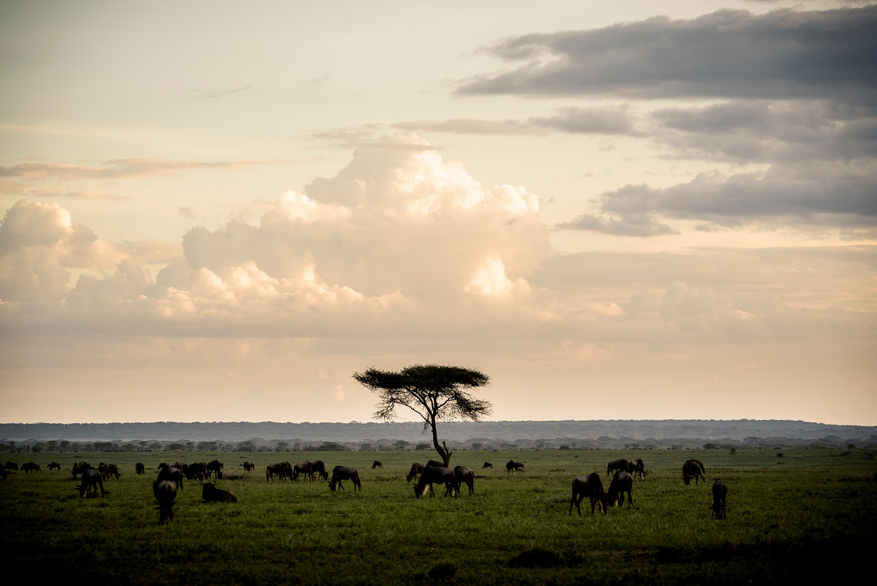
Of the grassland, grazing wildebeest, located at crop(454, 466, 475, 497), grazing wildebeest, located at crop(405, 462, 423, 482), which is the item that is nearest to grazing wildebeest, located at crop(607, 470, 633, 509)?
the grassland

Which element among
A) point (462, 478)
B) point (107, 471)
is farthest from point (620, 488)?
point (107, 471)

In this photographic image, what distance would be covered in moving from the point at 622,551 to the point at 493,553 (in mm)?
3890

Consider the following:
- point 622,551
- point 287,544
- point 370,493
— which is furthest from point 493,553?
point 370,493

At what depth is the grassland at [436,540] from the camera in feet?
61.9

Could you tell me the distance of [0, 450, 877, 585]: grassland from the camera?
18875mm

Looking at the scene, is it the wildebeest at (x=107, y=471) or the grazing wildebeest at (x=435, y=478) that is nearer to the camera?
the grazing wildebeest at (x=435, y=478)

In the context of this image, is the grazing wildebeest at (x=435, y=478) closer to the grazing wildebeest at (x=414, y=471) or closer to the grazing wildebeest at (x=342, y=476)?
the grazing wildebeest at (x=342, y=476)

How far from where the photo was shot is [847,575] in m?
18.3

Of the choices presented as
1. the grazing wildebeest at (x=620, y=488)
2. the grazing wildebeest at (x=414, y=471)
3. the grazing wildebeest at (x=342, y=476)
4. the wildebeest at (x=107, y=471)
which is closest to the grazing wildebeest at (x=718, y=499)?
the grazing wildebeest at (x=620, y=488)

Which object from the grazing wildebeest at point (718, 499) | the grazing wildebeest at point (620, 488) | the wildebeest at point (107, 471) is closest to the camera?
the grazing wildebeest at point (718, 499)

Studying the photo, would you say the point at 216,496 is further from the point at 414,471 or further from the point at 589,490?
the point at 414,471

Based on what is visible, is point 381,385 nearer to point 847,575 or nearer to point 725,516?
point 725,516

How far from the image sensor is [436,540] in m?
23.7

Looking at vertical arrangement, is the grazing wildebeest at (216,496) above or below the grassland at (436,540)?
below
